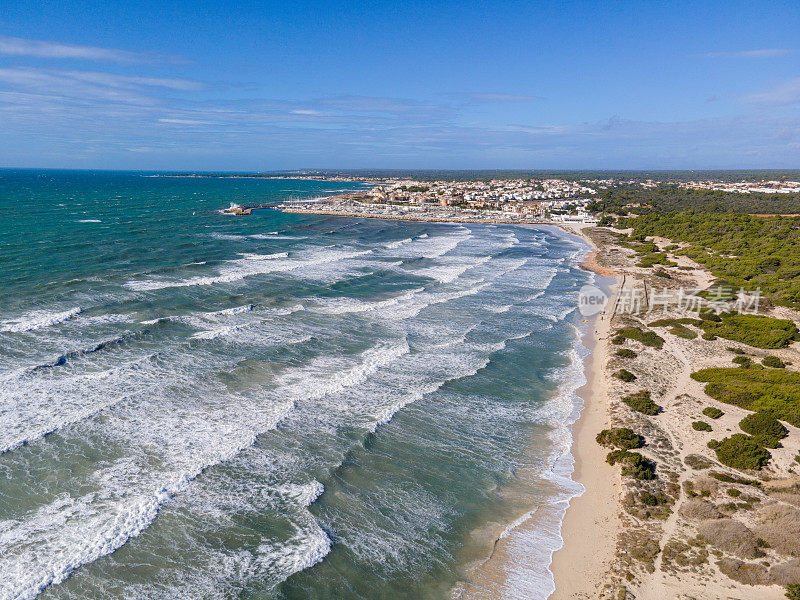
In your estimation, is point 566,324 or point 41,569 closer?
point 41,569

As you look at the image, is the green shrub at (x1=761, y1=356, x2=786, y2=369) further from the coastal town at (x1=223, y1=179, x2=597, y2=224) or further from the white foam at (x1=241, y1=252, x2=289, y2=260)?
the coastal town at (x1=223, y1=179, x2=597, y2=224)

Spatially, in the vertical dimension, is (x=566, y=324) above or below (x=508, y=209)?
below

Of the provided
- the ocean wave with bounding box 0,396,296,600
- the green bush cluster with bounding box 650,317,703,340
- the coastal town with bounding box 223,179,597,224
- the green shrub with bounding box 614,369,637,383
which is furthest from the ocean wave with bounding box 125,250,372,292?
the coastal town with bounding box 223,179,597,224

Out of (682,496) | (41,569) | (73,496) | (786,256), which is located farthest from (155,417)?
(786,256)

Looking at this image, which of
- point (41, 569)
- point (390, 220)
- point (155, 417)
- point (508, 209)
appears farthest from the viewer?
point (508, 209)

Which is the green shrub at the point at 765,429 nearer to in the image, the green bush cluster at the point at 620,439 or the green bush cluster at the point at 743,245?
the green bush cluster at the point at 620,439

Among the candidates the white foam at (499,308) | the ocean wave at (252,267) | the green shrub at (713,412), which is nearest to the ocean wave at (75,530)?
the green shrub at (713,412)

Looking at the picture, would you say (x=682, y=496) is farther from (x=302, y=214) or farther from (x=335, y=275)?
(x=302, y=214)
